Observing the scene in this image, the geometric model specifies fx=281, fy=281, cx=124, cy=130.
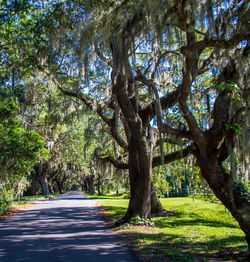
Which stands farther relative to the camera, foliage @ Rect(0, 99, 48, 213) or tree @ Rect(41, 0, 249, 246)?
foliage @ Rect(0, 99, 48, 213)

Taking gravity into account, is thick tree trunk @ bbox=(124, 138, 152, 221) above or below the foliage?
below

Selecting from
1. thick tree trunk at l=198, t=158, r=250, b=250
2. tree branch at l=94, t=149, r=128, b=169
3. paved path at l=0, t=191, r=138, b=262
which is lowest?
paved path at l=0, t=191, r=138, b=262

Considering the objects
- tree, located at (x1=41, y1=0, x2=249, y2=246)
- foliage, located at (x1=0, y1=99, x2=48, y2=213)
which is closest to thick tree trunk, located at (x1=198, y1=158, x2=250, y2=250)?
tree, located at (x1=41, y1=0, x2=249, y2=246)

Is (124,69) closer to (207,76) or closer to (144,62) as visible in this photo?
(144,62)

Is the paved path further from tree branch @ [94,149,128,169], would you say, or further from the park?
tree branch @ [94,149,128,169]

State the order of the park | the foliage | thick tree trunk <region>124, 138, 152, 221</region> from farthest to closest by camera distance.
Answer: the foliage
thick tree trunk <region>124, 138, 152, 221</region>
the park

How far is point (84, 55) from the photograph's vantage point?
28.1 ft

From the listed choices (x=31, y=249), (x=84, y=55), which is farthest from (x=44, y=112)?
(x=31, y=249)

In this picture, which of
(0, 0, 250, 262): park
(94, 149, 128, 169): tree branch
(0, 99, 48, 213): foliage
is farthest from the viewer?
(94, 149, 128, 169): tree branch

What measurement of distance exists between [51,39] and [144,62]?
5350 mm

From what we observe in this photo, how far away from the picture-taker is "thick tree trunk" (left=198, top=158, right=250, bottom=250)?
18.4 feet

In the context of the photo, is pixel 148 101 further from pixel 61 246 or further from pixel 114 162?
pixel 61 246

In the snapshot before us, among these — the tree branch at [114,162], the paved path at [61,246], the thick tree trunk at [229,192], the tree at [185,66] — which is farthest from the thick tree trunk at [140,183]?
the thick tree trunk at [229,192]

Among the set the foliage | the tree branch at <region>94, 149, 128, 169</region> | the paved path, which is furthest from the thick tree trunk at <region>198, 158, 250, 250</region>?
the foliage
